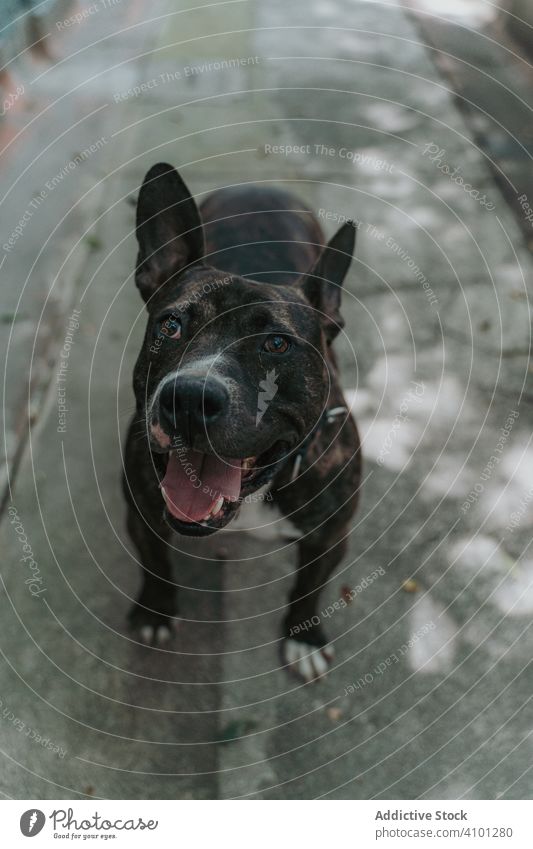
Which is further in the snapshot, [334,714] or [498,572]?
[498,572]

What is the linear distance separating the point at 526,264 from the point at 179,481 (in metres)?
3.80

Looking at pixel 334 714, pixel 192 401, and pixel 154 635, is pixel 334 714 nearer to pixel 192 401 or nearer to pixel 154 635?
pixel 154 635

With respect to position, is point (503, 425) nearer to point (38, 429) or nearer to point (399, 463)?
point (399, 463)

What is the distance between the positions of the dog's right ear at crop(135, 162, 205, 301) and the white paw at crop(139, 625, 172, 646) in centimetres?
158

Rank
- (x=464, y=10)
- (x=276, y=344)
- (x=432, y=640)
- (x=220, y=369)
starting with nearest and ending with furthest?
(x=220, y=369)
(x=276, y=344)
(x=432, y=640)
(x=464, y=10)

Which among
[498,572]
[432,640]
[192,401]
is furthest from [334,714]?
[192,401]

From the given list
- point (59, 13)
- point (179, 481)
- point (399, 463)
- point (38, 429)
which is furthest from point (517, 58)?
point (179, 481)

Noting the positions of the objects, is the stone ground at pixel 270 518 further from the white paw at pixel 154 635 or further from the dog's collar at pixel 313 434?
the dog's collar at pixel 313 434

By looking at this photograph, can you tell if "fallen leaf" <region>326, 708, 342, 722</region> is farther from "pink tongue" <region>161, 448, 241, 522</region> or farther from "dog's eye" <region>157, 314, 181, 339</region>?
"dog's eye" <region>157, 314, 181, 339</region>

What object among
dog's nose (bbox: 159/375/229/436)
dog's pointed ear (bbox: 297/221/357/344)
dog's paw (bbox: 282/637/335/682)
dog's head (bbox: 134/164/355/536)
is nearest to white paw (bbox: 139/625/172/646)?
dog's paw (bbox: 282/637/335/682)

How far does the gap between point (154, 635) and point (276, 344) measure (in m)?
1.69

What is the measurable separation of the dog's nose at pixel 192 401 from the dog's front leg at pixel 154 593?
37.6 inches

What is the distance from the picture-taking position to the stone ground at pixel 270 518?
333cm

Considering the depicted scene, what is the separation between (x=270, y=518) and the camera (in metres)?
3.51
